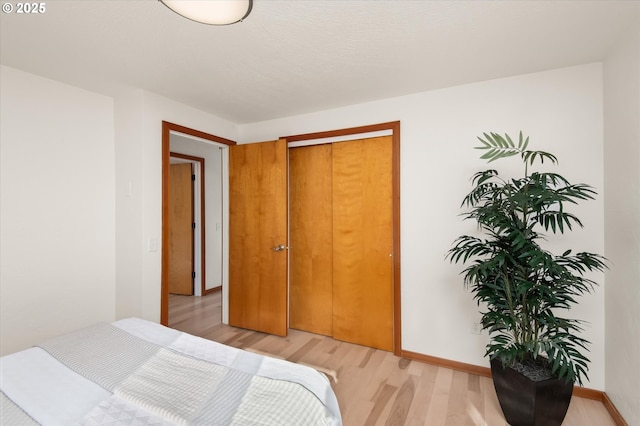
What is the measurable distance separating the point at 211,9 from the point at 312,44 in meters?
0.75

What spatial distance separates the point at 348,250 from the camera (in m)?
3.01

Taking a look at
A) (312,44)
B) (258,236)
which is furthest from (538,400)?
(258,236)

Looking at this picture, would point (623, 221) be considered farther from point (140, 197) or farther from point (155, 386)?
point (140, 197)

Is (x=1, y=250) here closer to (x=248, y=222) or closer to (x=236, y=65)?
(x=248, y=222)

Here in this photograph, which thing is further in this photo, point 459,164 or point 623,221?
point 459,164

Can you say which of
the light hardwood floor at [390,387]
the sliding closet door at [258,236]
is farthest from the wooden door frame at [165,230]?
the sliding closet door at [258,236]

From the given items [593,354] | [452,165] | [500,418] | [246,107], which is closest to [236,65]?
[246,107]

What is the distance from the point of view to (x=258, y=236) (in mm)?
3240

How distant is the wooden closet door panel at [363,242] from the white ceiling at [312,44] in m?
0.68

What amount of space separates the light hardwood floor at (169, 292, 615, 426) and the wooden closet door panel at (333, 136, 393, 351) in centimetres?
23

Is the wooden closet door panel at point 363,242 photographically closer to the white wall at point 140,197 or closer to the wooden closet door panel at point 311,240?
the wooden closet door panel at point 311,240

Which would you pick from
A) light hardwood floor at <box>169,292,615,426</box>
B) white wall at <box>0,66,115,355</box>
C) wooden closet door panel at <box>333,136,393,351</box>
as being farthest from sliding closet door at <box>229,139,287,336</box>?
white wall at <box>0,66,115,355</box>

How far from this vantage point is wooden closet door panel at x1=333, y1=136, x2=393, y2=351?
2818 millimetres

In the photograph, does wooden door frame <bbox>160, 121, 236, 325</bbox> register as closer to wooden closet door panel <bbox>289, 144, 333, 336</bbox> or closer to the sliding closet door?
the sliding closet door
